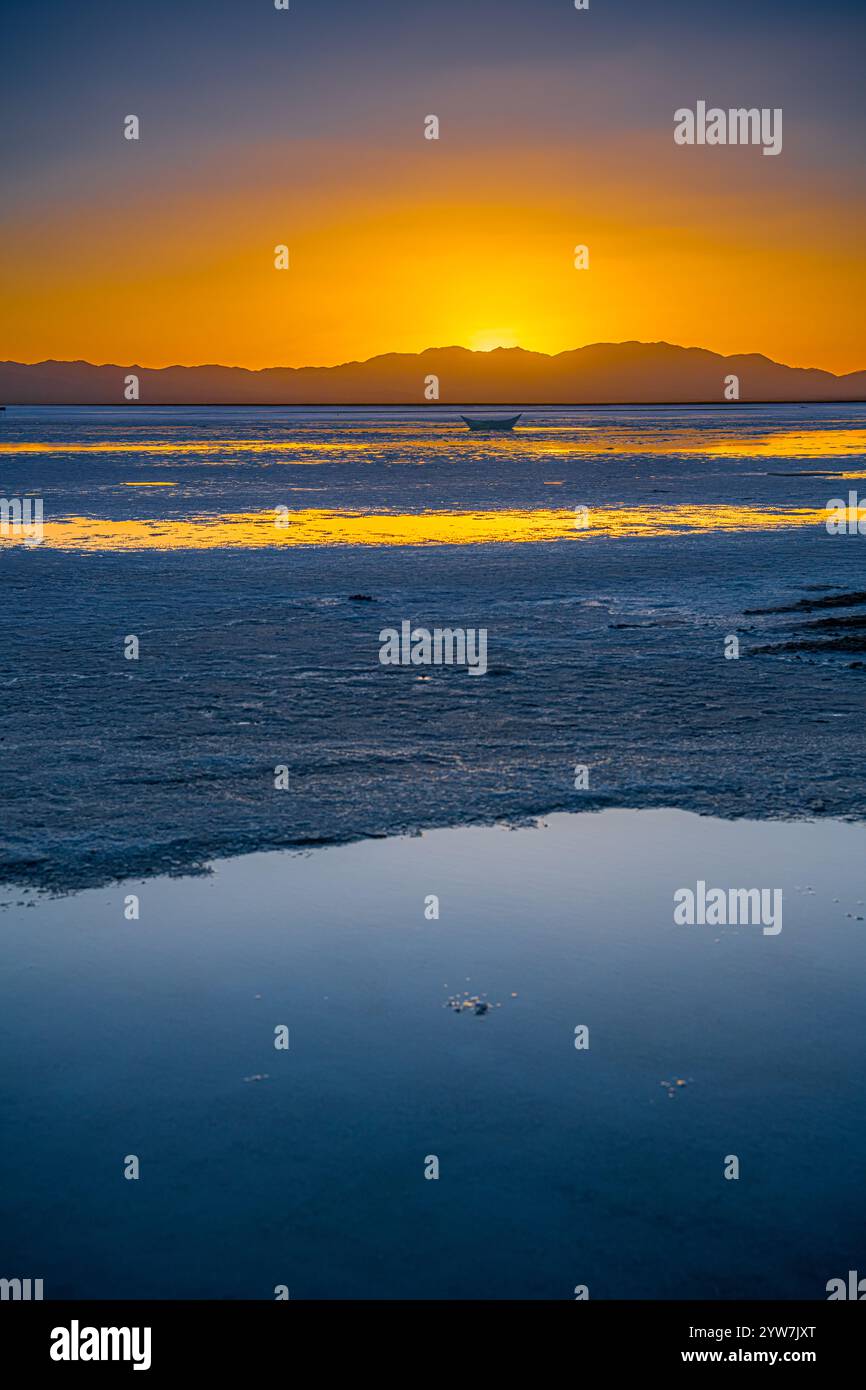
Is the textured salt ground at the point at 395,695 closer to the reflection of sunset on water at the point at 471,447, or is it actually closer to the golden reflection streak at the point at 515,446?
the reflection of sunset on water at the point at 471,447

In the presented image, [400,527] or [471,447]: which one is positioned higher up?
[471,447]

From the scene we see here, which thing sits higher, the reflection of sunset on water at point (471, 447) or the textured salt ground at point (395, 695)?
the reflection of sunset on water at point (471, 447)

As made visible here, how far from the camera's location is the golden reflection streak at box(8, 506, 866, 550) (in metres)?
19.8

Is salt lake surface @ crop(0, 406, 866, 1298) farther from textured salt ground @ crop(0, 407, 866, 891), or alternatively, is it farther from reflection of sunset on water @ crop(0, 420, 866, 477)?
reflection of sunset on water @ crop(0, 420, 866, 477)

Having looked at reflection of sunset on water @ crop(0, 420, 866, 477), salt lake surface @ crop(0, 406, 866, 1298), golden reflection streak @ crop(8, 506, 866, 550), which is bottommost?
salt lake surface @ crop(0, 406, 866, 1298)

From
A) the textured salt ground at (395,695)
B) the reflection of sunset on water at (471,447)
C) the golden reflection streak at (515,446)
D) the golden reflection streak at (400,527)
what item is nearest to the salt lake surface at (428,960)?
the textured salt ground at (395,695)

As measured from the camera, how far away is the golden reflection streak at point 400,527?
19750 millimetres

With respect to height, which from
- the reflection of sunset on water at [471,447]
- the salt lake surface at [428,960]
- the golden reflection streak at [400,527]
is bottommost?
the salt lake surface at [428,960]

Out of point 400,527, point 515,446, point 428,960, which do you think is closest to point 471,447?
point 515,446

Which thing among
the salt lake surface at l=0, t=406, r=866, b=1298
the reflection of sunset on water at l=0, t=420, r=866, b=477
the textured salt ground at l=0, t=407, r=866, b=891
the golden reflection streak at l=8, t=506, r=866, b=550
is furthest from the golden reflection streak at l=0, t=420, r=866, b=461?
the salt lake surface at l=0, t=406, r=866, b=1298

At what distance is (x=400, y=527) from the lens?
2186cm

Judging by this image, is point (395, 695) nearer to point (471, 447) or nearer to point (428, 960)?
point (428, 960)

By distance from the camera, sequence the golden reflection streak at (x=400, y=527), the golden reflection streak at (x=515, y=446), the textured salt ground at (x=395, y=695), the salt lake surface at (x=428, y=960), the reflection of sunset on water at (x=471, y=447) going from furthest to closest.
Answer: the golden reflection streak at (x=515, y=446), the reflection of sunset on water at (x=471, y=447), the golden reflection streak at (x=400, y=527), the textured salt ground at (x=395, y=695), the salt lake surface at (x=428, y=960)
